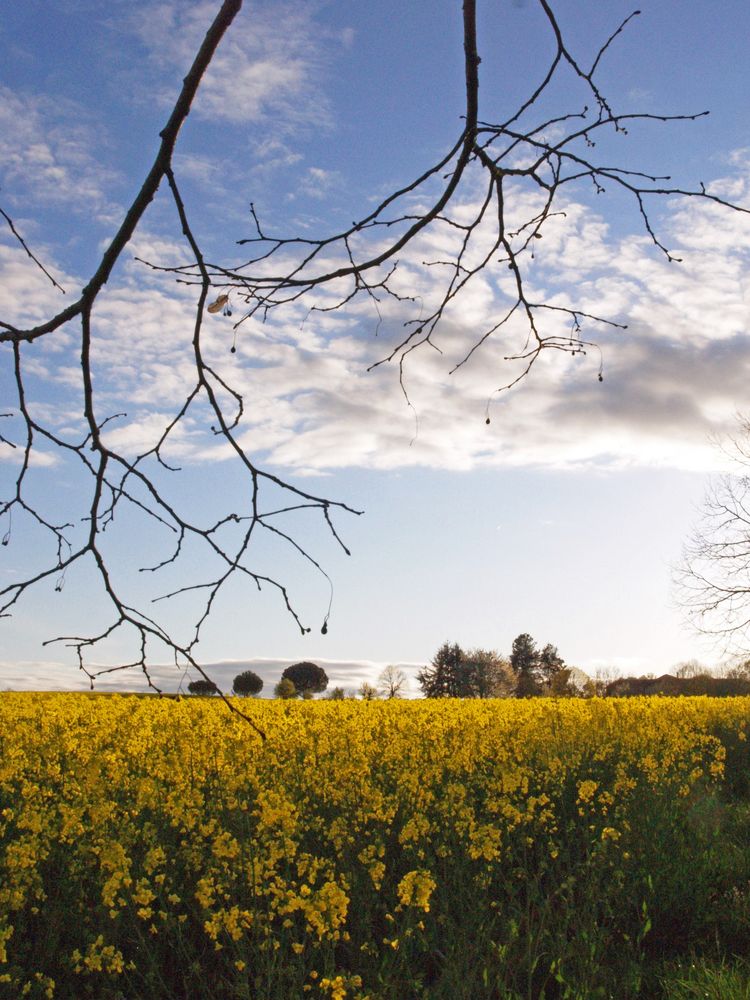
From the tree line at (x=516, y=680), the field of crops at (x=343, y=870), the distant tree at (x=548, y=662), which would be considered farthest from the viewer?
the distant tree at (x=548, y=662)

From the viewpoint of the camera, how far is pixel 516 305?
8.55 ft

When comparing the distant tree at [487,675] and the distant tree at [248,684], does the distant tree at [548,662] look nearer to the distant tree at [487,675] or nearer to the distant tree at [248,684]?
the distant tree at [487,675]

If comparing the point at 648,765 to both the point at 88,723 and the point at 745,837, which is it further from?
the point at 88,723

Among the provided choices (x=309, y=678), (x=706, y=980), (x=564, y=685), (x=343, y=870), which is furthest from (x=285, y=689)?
(x=706, y=980)

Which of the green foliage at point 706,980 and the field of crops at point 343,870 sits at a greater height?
the field of crops at point 343,870

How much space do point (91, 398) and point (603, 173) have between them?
1.50 meters

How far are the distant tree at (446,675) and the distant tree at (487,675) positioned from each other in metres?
0.36

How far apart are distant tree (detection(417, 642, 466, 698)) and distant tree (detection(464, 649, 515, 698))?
36 centimetres

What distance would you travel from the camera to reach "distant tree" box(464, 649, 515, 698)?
4409cm

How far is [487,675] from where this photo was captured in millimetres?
45594

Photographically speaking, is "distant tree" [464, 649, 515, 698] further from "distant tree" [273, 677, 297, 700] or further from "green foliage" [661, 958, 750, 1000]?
"green foliage" [661, 958, 750, 1000]

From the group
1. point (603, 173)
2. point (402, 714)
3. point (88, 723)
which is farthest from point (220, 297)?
Result: point (402, 714)

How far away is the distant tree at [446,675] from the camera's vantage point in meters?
44.7

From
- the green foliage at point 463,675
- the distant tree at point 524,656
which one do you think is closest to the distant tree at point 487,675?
the green foliage at point 463,675
